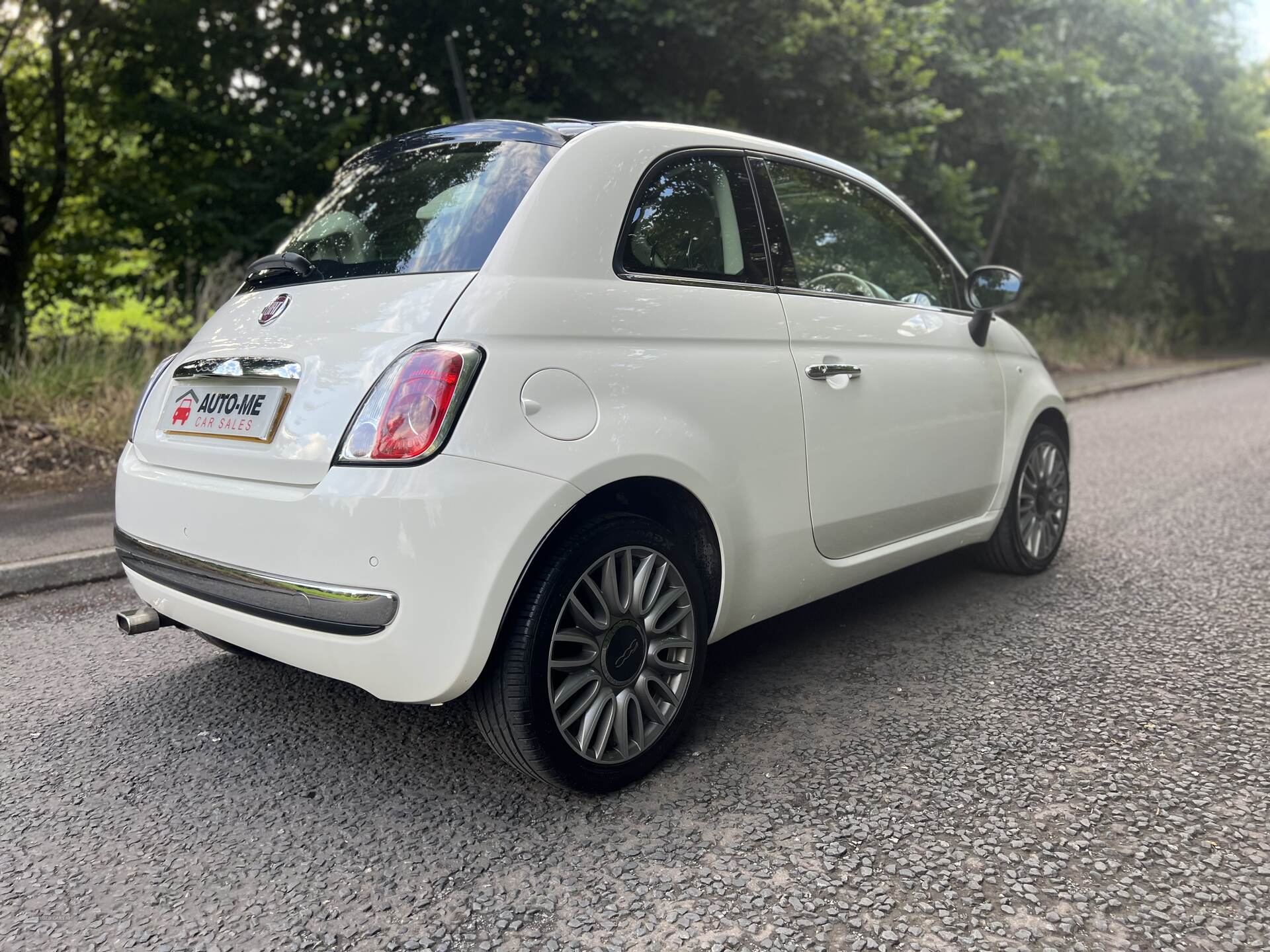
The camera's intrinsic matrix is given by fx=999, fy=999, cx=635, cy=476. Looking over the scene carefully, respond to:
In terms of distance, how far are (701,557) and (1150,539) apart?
11.5 ft

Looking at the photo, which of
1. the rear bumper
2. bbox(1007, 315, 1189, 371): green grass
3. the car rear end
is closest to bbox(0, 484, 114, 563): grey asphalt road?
the car rear end

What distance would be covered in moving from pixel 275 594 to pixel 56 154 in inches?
390

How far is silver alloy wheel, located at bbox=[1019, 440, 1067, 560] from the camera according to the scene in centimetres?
443

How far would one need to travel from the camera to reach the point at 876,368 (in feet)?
11.1

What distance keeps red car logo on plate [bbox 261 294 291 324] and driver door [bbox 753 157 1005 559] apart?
146 cm

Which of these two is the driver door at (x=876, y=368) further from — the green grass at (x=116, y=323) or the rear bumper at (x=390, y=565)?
the green grass at (x=116, y=323)

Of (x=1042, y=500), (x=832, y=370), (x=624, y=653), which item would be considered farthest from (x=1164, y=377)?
(x=624, y=653)

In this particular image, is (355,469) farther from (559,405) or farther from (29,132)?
(29,132)

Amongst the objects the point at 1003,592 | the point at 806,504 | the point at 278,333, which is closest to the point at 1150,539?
the point at 1003,592

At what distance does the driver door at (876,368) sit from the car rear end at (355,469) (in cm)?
102

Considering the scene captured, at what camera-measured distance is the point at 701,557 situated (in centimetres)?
284

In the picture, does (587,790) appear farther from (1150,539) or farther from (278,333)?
(1150,539)

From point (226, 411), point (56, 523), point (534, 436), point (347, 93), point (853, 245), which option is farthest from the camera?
point (347, 93)

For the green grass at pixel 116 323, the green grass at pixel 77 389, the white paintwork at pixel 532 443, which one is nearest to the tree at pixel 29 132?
the green grass at pixel 116 323
